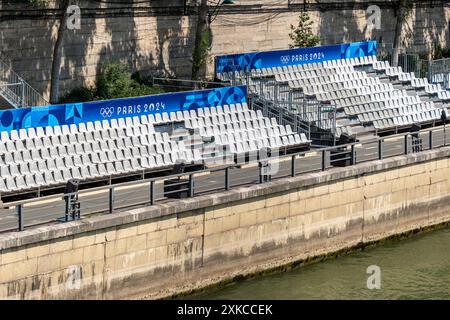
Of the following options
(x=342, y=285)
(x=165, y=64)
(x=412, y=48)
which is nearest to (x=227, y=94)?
(x=165, y=64)

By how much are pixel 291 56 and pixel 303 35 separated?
10.2 ft

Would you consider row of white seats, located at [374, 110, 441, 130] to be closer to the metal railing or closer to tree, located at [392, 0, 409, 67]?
the metal railing

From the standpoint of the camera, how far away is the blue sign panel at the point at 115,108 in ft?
132

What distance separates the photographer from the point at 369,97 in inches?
2115

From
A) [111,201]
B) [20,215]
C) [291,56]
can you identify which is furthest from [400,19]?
[20,215]

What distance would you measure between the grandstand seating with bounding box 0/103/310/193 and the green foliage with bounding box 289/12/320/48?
931 cm

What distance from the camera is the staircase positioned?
43.8 meters

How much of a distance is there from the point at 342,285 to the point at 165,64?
658 inches

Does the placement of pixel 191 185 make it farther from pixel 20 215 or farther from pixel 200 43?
pixel 200 43

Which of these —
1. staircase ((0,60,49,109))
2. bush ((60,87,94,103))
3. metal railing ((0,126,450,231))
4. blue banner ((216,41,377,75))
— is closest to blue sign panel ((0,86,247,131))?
staircase ((0,60,49,109))

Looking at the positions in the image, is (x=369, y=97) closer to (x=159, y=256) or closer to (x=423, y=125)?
(x=423, y=125)

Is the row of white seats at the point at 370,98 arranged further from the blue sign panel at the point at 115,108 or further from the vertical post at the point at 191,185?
the vertical post at the point at 191,185

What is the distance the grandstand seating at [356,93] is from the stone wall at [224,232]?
550cm

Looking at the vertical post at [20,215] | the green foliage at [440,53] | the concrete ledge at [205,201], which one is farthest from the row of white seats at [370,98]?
the vertical post at [20,215]
